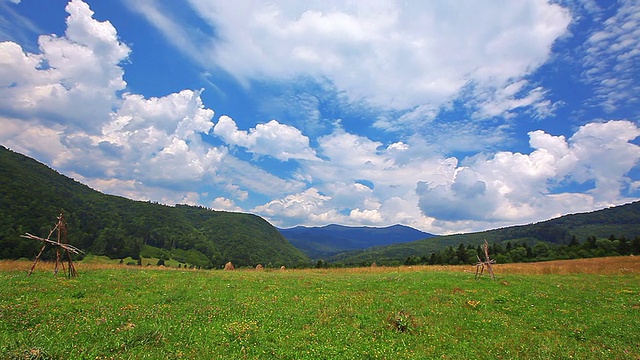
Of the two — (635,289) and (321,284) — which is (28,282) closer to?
(321,284)

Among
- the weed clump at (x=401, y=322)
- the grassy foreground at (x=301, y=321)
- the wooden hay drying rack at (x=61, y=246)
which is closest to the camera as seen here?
the grassy foreground at (x=301, y=321)

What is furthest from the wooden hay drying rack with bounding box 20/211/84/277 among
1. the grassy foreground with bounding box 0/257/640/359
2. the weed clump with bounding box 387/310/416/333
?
the weed clump with bounding box 387/310/416/333

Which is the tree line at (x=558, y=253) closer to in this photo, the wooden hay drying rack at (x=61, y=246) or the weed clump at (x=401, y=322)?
the weed clump at (x=401, y=322)

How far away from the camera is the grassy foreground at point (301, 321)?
1185cm

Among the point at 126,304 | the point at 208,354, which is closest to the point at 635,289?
the point at 208,354

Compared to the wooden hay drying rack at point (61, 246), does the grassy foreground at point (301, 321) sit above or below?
below

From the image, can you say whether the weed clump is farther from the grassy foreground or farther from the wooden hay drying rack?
the wooden hay drying rack

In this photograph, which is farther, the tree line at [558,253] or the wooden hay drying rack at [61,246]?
the tree line at [558,253]

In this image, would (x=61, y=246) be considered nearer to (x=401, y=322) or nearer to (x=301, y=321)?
(x=301, y=321)

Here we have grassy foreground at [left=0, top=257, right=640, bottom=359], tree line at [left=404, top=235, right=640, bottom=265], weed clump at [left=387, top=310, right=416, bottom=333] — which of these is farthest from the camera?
tree line at [left=404, top=235, right=640, bottom=265]

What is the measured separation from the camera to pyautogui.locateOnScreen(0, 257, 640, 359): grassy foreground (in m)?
11.9

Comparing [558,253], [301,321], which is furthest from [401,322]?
[558,253]

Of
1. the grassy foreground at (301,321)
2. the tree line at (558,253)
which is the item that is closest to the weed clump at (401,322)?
the grassy foreground at (301,321)

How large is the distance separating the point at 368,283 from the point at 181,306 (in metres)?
17.1
